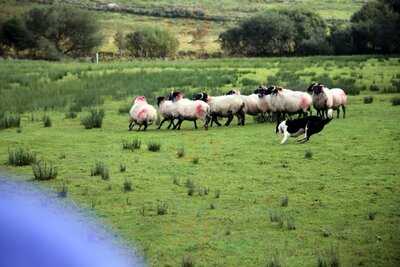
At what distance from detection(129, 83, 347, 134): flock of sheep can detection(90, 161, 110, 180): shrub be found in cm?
621

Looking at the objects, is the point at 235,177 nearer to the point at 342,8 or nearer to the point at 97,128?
the point at 97,128

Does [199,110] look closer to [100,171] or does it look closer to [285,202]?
[100,171]

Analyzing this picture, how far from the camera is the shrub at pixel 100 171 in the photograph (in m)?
11.8

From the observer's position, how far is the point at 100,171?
39.6ft

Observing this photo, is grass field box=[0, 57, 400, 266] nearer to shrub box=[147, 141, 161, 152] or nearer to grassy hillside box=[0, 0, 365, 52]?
shrub box=[147, 141, 161, 152]

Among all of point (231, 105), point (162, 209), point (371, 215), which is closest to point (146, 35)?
point (231, 105)

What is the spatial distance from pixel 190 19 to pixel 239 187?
444 feet

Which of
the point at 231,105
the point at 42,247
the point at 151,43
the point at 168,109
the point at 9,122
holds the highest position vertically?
the point at 42,247

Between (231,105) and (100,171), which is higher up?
(231,105)

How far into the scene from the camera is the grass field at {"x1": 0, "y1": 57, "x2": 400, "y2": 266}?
770 cm

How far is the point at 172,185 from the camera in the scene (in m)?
A: 11.3

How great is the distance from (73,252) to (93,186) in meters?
8.43

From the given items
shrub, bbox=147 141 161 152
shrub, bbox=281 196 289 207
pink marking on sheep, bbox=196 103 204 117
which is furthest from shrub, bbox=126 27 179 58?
shrub, bbox=281 196 289 207

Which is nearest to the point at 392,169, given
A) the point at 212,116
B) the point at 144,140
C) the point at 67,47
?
the point at 144,140
